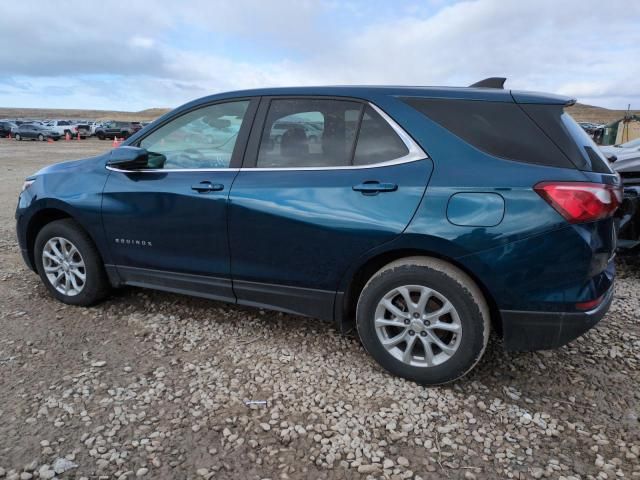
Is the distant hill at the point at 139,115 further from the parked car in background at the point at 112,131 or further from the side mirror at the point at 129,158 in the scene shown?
the side mirror at the point at 129,158

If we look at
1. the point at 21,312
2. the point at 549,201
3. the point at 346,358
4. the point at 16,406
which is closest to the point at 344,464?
the point at 346,358

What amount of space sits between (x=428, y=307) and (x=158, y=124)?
237cm

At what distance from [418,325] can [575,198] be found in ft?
3.51

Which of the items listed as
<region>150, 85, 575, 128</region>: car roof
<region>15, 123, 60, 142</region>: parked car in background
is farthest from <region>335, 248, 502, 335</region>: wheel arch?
<region>15, 123, 60, 142</region>: parked car in background

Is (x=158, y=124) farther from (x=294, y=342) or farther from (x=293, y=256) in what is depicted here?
(x=294, y=342)

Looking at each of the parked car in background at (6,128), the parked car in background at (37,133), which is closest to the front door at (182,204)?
the parked car in background at (37,133)

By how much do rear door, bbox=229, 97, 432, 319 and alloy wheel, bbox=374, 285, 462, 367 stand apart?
1.13 feet

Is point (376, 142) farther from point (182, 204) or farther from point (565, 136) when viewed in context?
point (182, 204)

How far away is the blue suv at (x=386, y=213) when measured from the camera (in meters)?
2.54

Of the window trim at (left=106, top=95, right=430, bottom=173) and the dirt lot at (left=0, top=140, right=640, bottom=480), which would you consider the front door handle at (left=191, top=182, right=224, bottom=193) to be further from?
the dirt lot at (left=0, top=140, right=640, bottom=480)

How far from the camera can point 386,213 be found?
2.74 m

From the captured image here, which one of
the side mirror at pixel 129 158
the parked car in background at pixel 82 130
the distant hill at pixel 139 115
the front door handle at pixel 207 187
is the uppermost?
the distant hill at pixel 139 115

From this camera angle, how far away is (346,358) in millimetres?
3234

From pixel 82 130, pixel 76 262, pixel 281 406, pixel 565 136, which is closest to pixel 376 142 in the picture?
pixel 565 136
